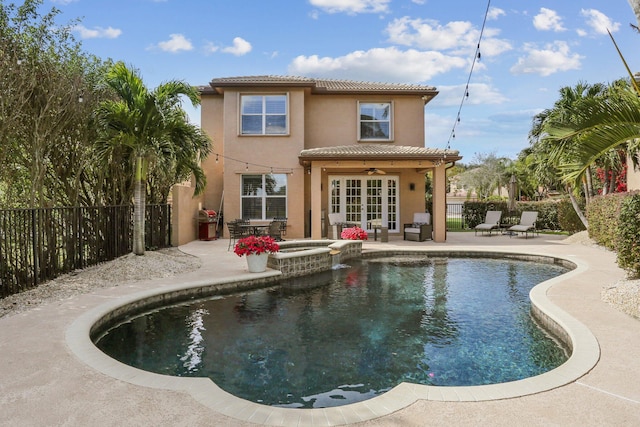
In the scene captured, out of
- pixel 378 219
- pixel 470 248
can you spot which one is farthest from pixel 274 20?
pixel 470 248

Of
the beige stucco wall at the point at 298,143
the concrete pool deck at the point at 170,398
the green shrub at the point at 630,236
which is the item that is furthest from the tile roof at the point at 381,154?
the concrete pool deck at the point at 170,398

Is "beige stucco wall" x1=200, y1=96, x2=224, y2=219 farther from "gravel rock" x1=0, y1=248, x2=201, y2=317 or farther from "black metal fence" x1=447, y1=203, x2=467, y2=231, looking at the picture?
"black metal fence" x1=447, y1=203, x2=467, y2=231

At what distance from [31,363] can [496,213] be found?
1950cm

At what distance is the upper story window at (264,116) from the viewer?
1802 centimetres

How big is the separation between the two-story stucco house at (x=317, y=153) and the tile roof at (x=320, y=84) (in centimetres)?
4

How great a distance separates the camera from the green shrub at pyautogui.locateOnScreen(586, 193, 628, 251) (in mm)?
13091

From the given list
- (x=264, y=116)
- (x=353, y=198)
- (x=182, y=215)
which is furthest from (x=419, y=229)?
(x=182, y=215)

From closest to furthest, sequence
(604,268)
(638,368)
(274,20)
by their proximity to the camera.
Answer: (638,368), (604,268), (274,20)

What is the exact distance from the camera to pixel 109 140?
10672 mm

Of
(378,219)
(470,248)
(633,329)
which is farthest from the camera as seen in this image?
(378,219)

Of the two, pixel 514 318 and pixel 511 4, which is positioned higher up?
pixel 511 4

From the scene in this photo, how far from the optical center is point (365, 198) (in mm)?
19047

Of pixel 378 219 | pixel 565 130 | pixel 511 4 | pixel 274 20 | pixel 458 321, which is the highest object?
pixel 274 20

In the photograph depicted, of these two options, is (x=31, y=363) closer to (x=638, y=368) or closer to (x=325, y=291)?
(x=325, y=291)
